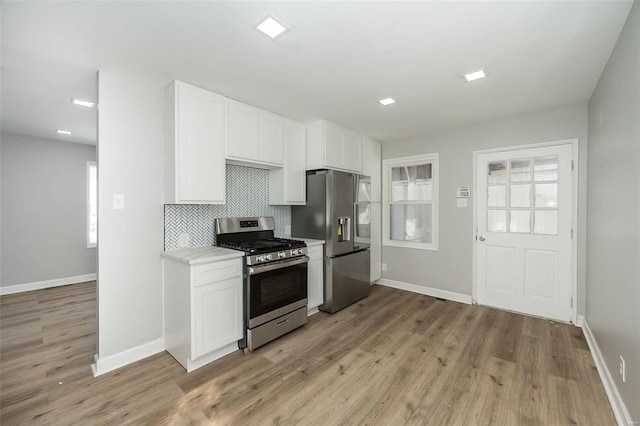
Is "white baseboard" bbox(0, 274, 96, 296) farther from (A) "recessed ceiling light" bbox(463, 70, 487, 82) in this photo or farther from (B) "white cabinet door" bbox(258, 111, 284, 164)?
(A) "recessed ceiling light" bbox(463, 70, 487, 82)

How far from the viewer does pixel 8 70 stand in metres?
2.20

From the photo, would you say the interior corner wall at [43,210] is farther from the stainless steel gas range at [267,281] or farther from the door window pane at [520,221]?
the door window pane at [520,221]

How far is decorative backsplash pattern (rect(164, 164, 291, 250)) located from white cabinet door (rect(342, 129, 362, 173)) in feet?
3.49

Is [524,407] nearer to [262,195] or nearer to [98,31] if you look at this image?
[262,195]

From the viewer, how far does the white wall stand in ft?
5.07

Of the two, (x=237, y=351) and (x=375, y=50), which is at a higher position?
(x=375, y=50)

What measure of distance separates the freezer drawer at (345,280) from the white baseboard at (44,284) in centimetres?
439

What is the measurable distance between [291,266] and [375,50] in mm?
2087

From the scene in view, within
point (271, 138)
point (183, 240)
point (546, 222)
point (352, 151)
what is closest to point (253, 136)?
point (271, 138)

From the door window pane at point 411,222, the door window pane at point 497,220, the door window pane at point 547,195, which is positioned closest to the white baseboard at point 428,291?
the door window pane at point 411,222

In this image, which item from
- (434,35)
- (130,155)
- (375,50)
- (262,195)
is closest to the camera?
(434,35)

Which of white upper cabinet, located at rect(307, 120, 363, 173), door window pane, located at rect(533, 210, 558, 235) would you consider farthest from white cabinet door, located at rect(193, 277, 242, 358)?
door window pane, located at rect(533, 210, 558, 235)

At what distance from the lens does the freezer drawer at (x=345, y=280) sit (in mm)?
3477

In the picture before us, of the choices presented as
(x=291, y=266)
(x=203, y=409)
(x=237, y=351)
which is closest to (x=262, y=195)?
(x=291, y=266)
